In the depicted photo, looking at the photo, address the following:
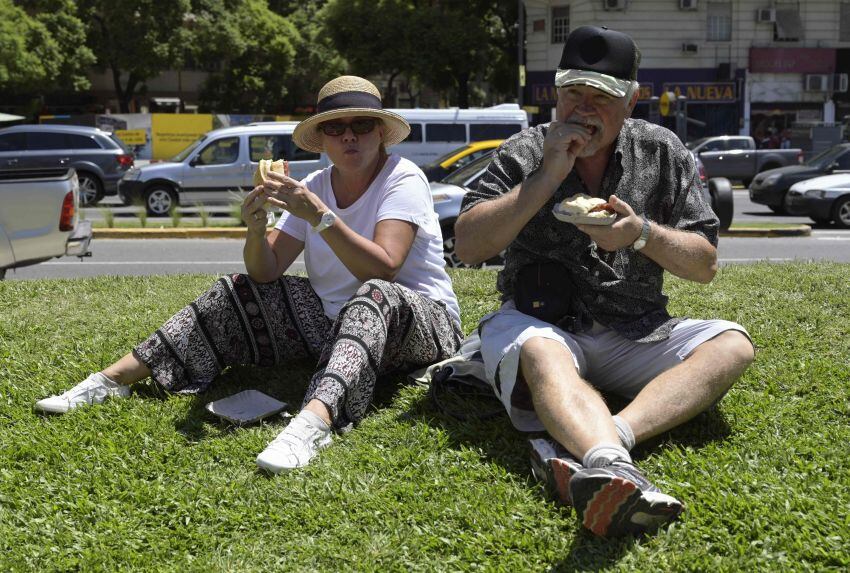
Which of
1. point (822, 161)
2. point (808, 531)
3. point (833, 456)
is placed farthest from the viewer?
point (822, 161)

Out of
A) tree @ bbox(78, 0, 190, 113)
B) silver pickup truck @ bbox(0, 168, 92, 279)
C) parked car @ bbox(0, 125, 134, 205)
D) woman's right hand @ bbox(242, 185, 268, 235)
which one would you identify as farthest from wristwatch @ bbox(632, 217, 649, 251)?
tree @ bbox(78, 0, 190, 113)

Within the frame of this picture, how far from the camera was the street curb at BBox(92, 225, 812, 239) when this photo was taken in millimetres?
15328

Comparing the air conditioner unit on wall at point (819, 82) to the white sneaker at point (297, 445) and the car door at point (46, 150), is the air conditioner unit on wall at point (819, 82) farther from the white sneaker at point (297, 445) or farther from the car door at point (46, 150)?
the white sneaker at point (297, 445)

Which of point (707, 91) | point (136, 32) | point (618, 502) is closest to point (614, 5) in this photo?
point (707, 91)

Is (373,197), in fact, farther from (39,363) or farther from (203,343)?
(39,363)

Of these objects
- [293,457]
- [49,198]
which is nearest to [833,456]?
[293,457]

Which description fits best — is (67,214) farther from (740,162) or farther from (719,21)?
(719,21)

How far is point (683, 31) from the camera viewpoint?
124ft

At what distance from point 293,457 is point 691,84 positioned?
1445 inches

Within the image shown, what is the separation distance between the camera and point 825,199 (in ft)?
55.0

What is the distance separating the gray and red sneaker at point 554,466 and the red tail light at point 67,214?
20.4 feet

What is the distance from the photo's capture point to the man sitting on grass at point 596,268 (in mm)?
3223

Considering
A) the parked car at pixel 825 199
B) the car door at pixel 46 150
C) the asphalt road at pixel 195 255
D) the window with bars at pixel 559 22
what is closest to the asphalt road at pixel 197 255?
the asphalt road at pixel 195 255

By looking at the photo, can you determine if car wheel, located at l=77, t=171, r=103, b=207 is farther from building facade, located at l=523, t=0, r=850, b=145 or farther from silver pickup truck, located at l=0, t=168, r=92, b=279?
building facade, located at l=523, t=0, r=850, b=145
